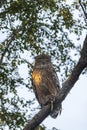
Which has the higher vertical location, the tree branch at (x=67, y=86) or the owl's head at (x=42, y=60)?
the tree branch at (x=67, y=86)

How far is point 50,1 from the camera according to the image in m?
17.5

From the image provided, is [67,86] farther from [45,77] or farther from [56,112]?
[45,77]

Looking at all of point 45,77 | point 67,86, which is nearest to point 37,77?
point 45,77

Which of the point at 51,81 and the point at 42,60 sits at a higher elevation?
the point at 42,60

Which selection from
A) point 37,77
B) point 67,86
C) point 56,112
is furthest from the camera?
point 37,77

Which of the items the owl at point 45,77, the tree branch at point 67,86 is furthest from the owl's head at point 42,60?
the tree branch at point 67,86

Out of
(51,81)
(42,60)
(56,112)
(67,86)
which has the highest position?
(67,86)

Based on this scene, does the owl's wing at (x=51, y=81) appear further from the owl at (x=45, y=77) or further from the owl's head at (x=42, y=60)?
the owl's head at (x=42, y=60)

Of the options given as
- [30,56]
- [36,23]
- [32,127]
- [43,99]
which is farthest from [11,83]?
[32,127]

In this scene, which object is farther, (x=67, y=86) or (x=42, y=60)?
(x=42, y=60)

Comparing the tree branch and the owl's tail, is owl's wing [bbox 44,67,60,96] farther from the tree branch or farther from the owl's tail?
the tree branch

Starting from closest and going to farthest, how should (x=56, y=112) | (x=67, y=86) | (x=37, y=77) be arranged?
(x=67, y=86) → (x=56, y=112) → (x=37, y=77)

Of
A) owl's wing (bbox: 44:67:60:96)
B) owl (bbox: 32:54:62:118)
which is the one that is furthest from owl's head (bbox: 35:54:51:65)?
owl's wing (bbox: 44:67:60:96)

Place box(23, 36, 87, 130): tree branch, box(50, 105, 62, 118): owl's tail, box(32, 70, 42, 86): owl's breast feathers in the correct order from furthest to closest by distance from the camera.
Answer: box(32, 70, 42, 86): owl's breast feathers, box(50, 105, 62, 118): owl's tail, box(23, 36, 87, 130): tree branch
